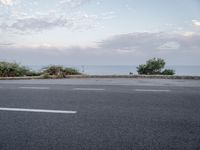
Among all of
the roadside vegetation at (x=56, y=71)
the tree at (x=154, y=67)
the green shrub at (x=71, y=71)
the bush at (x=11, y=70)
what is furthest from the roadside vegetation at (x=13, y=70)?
the tree at (x=154, y=67)

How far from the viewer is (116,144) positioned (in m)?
3.80

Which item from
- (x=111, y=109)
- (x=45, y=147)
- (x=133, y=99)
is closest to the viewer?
(x=45, y=147)

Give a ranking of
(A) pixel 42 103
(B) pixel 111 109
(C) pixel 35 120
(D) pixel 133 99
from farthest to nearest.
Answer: (D) pixel 133 99
(A) pixel 42 103
(B) pixel 111 109
(C) pixel 35 120

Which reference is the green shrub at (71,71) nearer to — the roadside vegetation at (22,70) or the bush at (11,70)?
the roadside vegetation at (22,70)

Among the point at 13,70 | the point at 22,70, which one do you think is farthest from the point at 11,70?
the point at 22,70

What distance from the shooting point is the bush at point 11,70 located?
59.6 ft

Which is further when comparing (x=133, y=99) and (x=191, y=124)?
(x=133, y=99)

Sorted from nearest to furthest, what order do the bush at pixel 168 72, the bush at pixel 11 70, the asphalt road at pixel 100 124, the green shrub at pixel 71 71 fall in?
the asphalt road at pixel 100 124, the bush at pixel 11 70, the green shrub at pixel 71 71, the bush at pixel 168 72

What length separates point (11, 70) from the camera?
60.6ft

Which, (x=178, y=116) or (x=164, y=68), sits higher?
(x=164, y=68)

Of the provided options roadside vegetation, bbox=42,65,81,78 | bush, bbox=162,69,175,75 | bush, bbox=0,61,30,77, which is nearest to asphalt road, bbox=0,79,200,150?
roadside vegetation, bbox=42,65,81,78

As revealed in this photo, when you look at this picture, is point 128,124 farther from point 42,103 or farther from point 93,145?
point 42,103

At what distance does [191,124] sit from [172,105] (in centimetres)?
177

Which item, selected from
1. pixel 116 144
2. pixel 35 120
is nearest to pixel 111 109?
pixel 35 120
